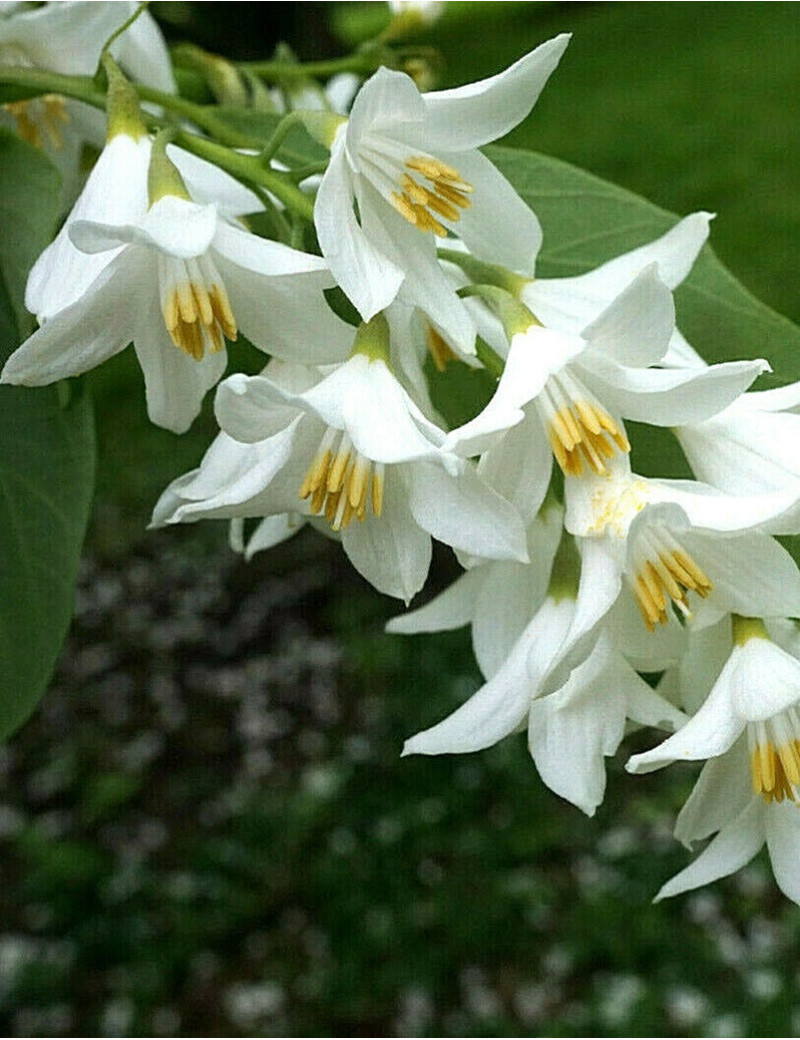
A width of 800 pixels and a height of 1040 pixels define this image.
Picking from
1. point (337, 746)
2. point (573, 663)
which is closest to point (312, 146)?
point (573, 663)

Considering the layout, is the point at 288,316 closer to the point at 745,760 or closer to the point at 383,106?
the point at 383,106

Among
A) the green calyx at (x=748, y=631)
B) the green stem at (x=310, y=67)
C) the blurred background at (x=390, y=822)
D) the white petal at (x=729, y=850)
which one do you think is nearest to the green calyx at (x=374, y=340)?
the green calyx at (x=748, y=631)

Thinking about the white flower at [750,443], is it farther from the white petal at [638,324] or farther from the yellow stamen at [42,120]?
the yellow stamen at [42,120]

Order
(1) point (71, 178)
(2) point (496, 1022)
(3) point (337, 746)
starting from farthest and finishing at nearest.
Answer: (3) point (337, 746), (2) point (496, 1022), (1) point (71, 178)

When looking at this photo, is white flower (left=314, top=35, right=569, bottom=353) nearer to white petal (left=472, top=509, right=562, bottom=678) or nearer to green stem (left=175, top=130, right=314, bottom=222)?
green stem (left=175, top=130, right=314, bottom=222)

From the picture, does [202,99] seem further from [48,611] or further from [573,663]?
[573,663]

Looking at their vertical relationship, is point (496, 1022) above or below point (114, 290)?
below
